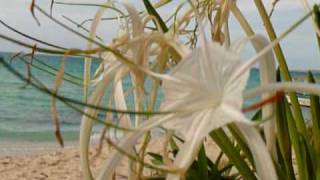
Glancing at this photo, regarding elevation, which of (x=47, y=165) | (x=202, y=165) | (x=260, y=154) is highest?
(x=260, y=154)

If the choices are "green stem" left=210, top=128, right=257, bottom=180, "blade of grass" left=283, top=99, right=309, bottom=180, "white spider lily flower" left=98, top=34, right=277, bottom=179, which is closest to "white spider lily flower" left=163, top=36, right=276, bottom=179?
"white spider lily flower" left=98, top=34, right=277, bottom=179

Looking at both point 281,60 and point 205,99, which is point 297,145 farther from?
point 205,99

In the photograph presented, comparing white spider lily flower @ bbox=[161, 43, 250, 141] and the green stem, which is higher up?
white spider lily flower @ bbox=[161, 43, 250, 141]

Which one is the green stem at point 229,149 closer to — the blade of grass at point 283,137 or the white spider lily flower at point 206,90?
the blade of grass at point 283,137

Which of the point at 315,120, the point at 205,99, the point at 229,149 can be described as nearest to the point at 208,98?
the point at 205,99

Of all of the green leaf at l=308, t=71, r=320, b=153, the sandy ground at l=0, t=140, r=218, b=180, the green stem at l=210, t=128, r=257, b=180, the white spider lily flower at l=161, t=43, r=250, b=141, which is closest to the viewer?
the white spider lily flower at l=161, t=43, r=250, b=141

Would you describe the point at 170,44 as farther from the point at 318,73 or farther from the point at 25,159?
the point at 25,159

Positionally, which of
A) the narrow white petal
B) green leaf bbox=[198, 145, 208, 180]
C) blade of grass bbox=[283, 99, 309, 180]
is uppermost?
the narrow white petal

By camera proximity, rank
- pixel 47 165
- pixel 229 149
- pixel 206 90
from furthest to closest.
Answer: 1. pixel 47 165
2. pixel 229 149
3. pixel 206 90

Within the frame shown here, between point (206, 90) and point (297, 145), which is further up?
point (206, 90)

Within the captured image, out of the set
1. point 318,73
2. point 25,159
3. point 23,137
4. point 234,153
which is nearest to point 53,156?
point 25,159

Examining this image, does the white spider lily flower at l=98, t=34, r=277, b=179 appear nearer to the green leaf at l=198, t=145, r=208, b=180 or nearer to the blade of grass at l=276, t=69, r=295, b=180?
the blade of grass at l=276, t=69, r=295, b=180

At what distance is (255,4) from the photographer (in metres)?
0.80

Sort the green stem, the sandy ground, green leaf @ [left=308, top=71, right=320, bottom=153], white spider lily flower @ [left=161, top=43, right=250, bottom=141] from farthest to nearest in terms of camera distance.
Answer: the sandy ground, green leaf @ [left=308, top=71, right=320, bottom=153], the green stem, white spider lily flower @ [left=161, top=43, right=250, bottom=141]
